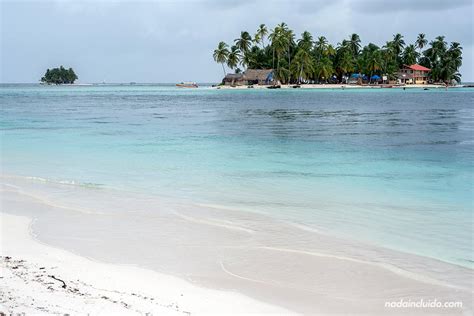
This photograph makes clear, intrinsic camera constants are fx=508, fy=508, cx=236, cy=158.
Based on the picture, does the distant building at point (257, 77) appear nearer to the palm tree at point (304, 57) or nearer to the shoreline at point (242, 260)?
the palm tree at point (304, 57)

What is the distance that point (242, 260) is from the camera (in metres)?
6.23

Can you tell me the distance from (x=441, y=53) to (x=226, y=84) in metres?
53.7

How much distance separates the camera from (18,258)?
→ 597cm

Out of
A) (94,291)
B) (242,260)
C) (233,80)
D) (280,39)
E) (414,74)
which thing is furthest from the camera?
(414,74)

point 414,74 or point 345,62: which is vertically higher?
point 345,62

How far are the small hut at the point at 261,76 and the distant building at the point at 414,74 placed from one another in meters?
34.3

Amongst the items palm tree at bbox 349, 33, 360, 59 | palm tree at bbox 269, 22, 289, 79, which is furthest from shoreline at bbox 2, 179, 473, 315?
palm tree at bbox 349, 33, 360, 59

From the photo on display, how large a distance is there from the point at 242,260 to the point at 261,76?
11239 centimetres

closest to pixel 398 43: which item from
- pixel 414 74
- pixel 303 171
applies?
pixel 414 74

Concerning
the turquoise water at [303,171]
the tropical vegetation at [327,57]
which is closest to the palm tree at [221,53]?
the tropical vegetation at [327,57]

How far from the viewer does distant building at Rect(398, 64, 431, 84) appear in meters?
125

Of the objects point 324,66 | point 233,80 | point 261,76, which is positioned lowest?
point 233,80

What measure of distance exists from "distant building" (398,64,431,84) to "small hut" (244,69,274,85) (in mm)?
34296

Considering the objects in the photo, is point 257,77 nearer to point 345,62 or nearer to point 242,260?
point 345,62
